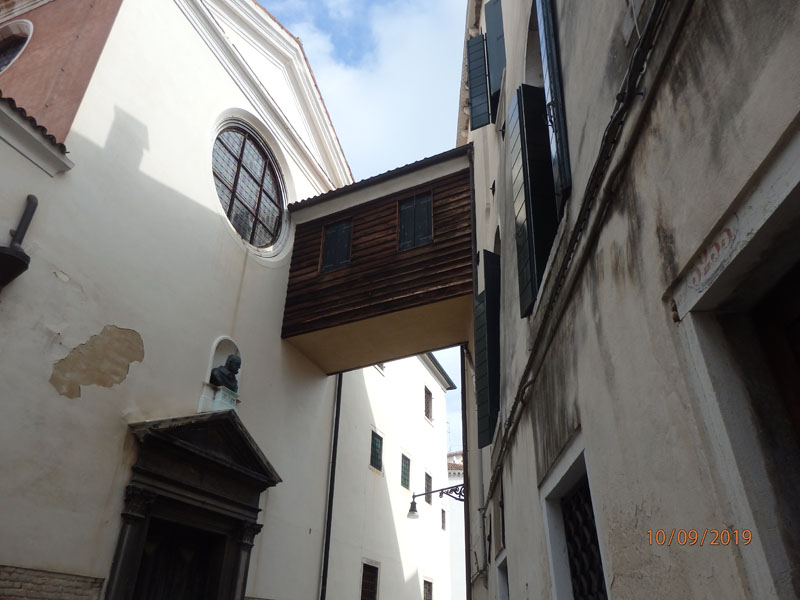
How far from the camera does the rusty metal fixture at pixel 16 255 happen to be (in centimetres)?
514

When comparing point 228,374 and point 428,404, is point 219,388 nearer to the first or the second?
point 228,374

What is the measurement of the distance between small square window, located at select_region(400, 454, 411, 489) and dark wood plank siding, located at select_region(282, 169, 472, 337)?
6.62 meters

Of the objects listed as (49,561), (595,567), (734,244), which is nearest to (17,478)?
(49,561)

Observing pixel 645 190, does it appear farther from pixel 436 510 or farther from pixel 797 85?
pixel 436 510

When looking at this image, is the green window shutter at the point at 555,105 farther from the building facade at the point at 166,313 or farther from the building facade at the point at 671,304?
the building facade at the point at 166,313

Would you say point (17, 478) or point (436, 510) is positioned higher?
point (436, 510)

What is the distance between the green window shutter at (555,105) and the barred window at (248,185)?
7.01 metres

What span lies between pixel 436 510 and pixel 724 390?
16.4 metres

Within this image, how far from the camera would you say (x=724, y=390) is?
1.27 metres

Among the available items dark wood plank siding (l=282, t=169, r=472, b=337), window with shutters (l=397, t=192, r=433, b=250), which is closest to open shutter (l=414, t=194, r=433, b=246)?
window with shutters (l=397, t=192, r=433, b=250)

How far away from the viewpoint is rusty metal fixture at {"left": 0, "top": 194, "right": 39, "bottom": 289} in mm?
5141

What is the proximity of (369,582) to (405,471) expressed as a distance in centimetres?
338

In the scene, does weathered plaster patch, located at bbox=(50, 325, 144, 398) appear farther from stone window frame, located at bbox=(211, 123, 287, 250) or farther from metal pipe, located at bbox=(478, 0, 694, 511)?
metal pipe, located at bbox=(478, 0, 694, 511)
